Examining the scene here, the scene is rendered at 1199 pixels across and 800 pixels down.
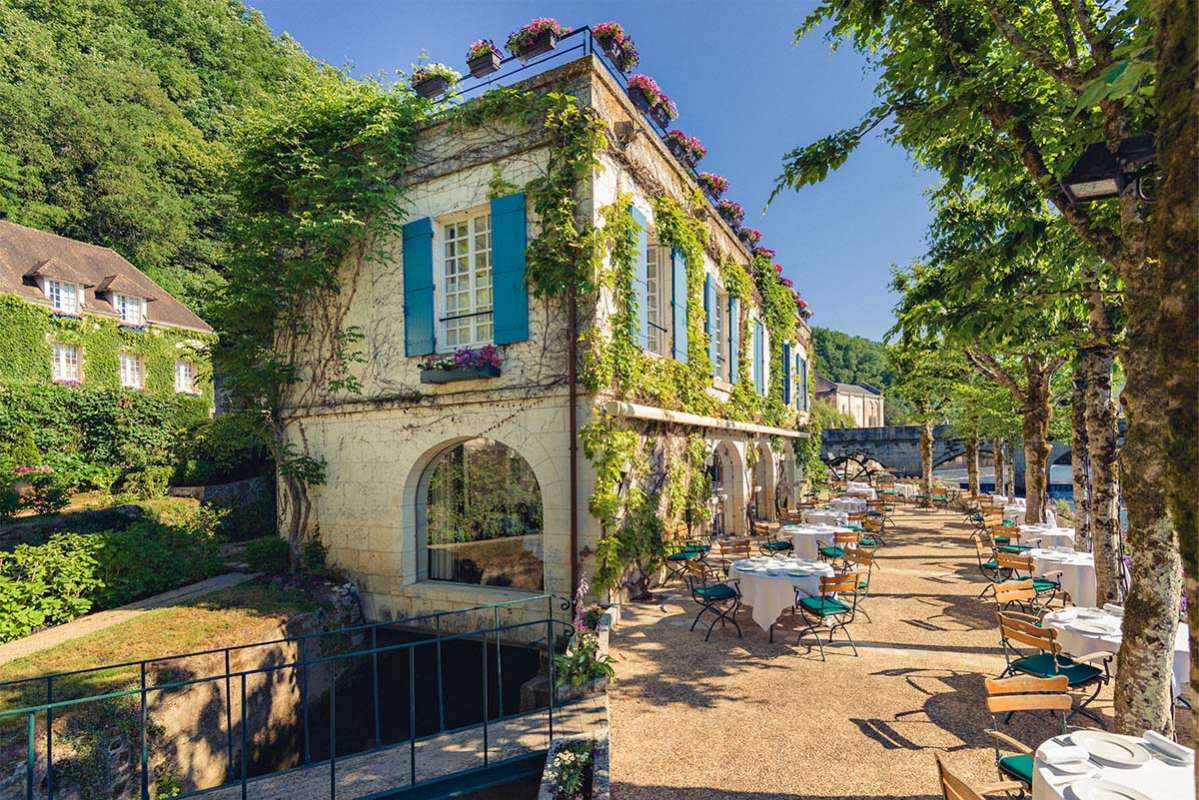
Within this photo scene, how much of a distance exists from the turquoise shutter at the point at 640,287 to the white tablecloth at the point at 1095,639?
5.59 meters

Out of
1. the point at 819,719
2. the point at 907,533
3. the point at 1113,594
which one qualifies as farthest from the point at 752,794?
the point at 907,533

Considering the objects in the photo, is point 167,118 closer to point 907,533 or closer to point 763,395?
point 763,395

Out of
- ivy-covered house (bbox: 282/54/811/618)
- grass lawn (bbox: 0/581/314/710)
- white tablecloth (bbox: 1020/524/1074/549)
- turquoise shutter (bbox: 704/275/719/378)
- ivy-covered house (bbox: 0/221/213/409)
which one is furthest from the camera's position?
ivy-covered house (bbox: 0/221/213/409)

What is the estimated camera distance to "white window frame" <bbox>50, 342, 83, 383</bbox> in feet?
58.5

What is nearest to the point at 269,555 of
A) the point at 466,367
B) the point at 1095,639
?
the point at 466,367

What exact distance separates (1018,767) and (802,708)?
1741 mm

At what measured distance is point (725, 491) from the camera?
1316 cm

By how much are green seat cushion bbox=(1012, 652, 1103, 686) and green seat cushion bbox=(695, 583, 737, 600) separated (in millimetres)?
2842

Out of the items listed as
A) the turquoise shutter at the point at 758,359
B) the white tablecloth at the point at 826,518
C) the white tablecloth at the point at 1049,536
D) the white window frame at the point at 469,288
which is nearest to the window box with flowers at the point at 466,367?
the white window frame at the point at 469,288

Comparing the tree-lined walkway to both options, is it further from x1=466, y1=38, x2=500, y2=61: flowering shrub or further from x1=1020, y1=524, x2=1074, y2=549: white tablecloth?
x1=466, y1=38, x2=500, y2=61: flowering shrub

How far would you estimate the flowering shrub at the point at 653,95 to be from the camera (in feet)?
29.0

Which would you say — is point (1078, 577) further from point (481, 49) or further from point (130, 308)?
point (130, 308)

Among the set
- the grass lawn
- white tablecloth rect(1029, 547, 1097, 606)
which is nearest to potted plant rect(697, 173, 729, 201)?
white tablecloth rect(1029, 547, 1097, 606)

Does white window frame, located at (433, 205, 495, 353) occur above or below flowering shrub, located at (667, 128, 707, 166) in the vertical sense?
below
